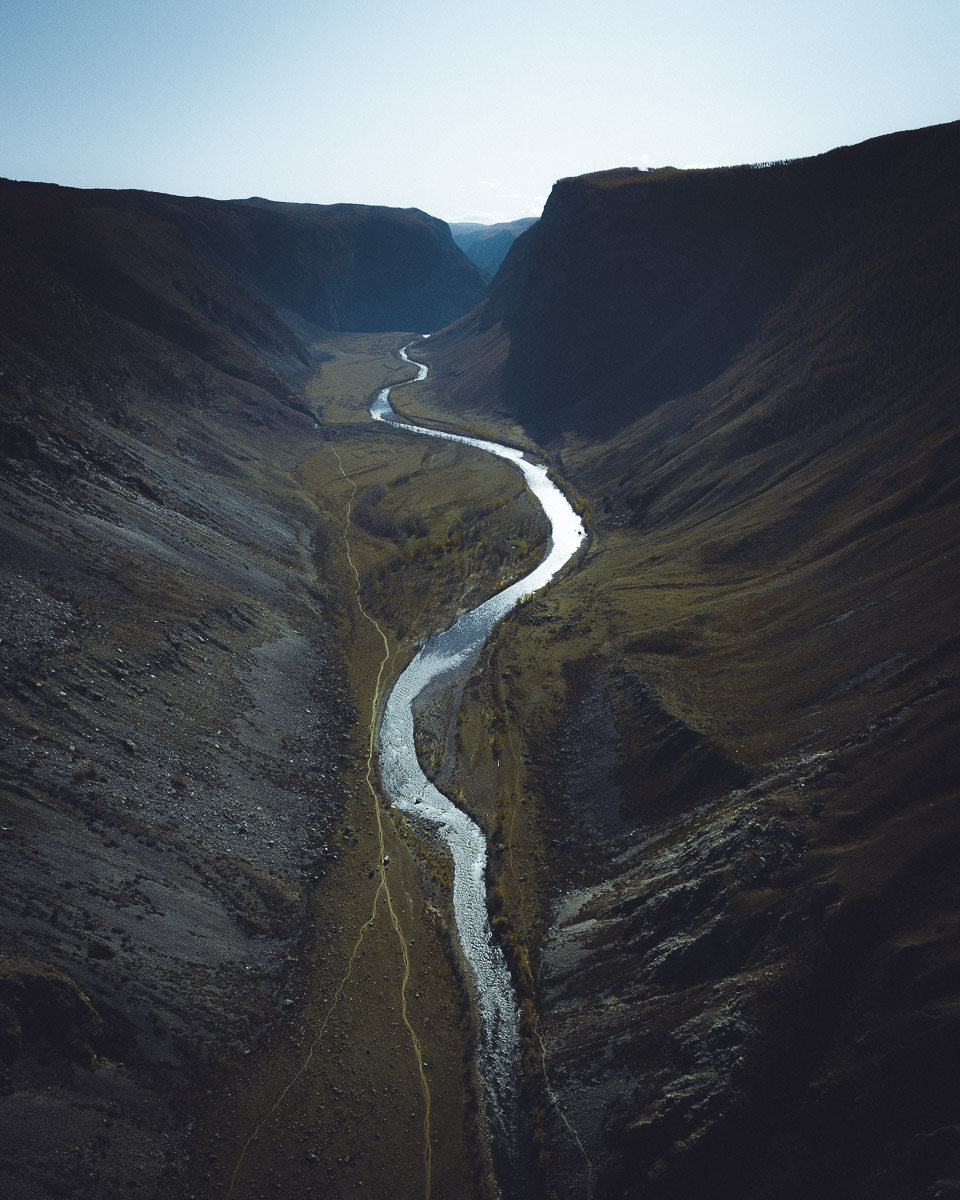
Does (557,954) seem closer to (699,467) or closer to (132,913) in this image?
(132,913)

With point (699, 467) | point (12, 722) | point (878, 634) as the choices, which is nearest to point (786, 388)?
point (699, 467)

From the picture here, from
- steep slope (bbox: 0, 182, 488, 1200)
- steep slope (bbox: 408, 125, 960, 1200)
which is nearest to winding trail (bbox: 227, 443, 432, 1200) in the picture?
steep slope (bbox: 0, 182, 488, 1200)

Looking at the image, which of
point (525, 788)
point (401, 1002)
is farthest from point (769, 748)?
point (401, 1002)

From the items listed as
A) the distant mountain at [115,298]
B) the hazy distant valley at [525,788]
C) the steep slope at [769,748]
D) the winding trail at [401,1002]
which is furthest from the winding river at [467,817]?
the distant mountain at [115,298]

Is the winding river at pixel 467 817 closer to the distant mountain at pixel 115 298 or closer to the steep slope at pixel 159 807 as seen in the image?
the steep slope at pixel 159 807

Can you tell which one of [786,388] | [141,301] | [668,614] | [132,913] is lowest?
[132,913]

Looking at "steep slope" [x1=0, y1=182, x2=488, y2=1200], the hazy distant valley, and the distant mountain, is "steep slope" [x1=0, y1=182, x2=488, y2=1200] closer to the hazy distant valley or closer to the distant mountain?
the hazy distant valley
